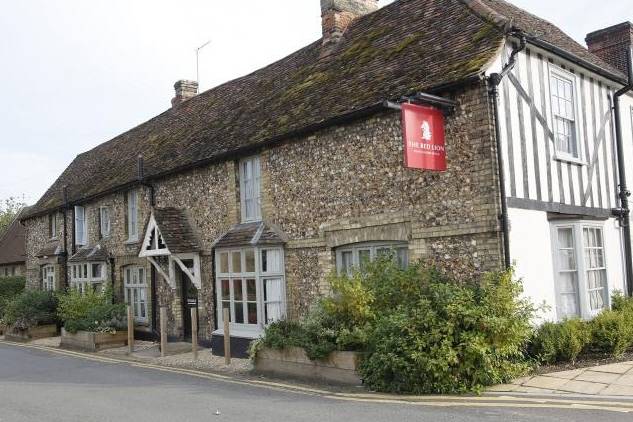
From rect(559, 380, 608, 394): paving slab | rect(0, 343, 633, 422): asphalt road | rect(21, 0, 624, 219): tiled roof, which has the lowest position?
rect(0, 343, 633, 422): asphalt road

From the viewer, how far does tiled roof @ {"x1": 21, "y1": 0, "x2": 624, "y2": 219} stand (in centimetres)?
1107

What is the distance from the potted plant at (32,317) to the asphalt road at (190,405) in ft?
33.0

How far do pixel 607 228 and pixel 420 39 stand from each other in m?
5.55

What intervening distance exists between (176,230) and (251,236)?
320cm

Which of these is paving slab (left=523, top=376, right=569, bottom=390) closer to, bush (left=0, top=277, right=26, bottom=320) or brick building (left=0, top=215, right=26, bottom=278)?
bush (left=0, top=277, right=26, bottom=320)

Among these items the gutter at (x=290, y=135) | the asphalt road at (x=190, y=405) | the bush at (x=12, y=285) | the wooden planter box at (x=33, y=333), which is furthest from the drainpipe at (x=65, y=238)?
the asphalt road at (x=190, y=405)

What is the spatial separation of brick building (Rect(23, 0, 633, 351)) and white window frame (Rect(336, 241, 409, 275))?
0.03m

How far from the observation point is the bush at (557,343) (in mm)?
9695

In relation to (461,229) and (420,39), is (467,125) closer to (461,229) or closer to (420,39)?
(461,229)

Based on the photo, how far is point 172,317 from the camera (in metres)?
17.7

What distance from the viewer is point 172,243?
1591cm

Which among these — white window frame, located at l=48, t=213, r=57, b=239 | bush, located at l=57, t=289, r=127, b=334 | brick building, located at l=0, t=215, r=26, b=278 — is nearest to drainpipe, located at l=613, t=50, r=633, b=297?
bush, located at l=57, t=289, r=127, b=334

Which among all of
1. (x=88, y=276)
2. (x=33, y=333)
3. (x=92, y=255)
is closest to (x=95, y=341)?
(x=92, y=255)

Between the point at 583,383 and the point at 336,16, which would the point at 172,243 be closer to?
the point at 336,16
